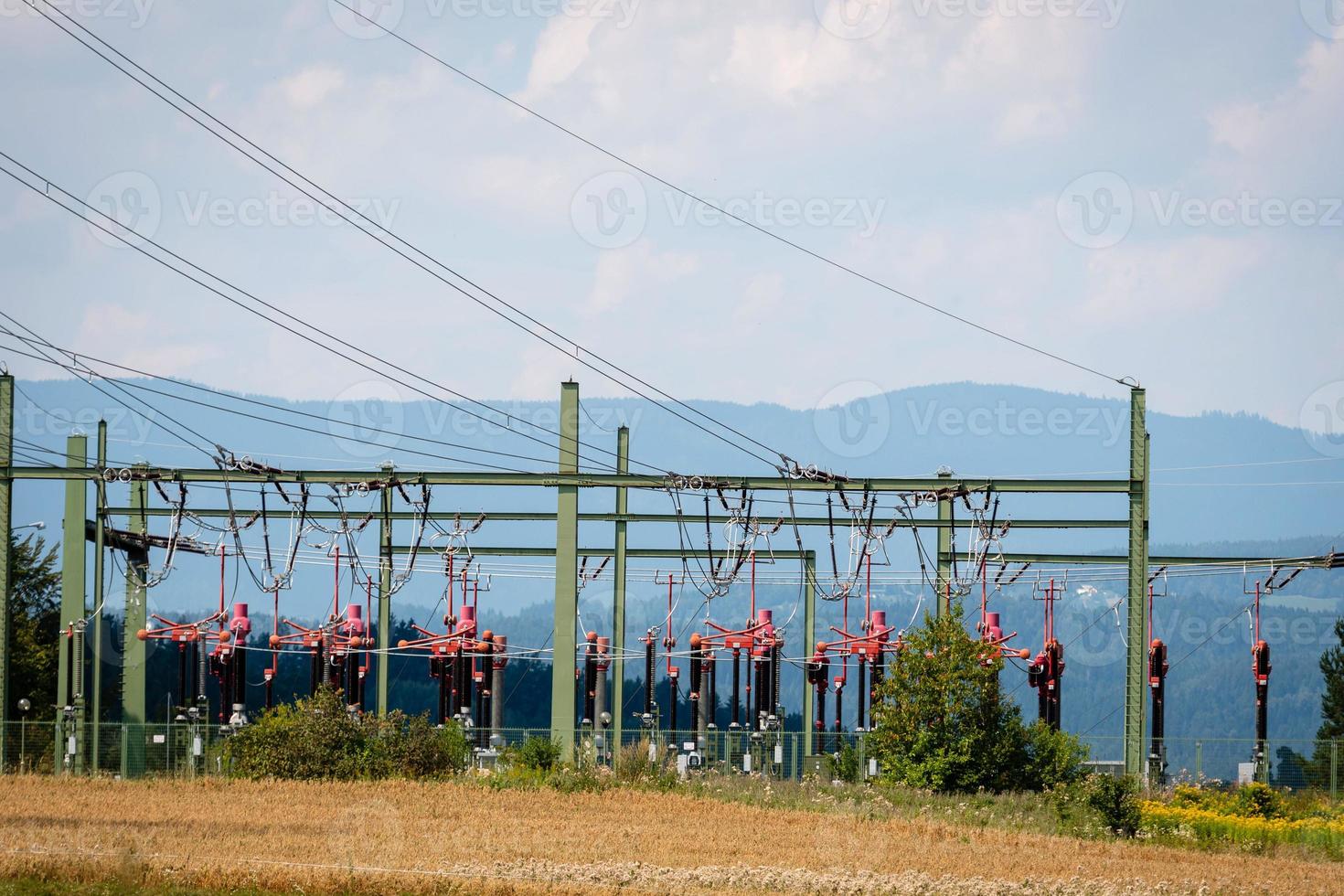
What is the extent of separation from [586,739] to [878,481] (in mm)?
7869

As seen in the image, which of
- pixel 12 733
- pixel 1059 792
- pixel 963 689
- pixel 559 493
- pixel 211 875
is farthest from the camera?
pixel 12 733

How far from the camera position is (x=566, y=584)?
36281 mm

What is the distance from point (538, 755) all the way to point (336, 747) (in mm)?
4063

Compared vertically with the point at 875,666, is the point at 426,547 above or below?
above

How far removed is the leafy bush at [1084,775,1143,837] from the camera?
28.4 m

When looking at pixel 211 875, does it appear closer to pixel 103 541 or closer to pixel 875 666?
pixel 103 541

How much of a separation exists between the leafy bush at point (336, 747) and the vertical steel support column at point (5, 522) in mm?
5005

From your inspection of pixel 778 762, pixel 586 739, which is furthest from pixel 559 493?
pixel 778 762

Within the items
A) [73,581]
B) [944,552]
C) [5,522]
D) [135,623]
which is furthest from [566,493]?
[135,623]

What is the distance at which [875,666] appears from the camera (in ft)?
149

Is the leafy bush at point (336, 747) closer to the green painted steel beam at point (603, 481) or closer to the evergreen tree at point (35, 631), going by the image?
the green painted steel beam at point (603, 481)

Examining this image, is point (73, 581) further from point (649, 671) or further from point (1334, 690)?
point (1334, 690)

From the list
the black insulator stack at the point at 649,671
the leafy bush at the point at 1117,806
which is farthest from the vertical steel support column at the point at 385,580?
the leafy bush at the point at 1117,806

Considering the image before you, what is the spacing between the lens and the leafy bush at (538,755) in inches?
1378
